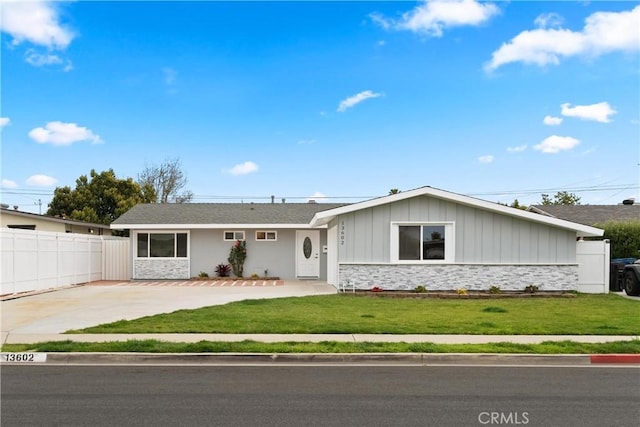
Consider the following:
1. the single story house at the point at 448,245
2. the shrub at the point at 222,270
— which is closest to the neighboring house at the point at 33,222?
the shrub at the point at 222,270

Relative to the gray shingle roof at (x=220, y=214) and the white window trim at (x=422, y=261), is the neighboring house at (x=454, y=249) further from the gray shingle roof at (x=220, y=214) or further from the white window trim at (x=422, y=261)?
the gray shingle roof at (x=220, y=214)

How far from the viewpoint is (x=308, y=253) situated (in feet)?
83.8

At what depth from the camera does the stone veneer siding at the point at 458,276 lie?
749 inches

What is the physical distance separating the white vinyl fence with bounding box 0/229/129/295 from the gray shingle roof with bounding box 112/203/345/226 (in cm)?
175

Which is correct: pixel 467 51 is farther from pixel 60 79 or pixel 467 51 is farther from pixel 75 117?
pixel 75 117

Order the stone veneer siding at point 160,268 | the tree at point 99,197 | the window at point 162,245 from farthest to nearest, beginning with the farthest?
the tree at point 99,197
the window at point 162,245
the stone veneer siding at point 160,268

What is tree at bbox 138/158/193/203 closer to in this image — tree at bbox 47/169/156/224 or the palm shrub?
tree at bbox 47/169/156/224

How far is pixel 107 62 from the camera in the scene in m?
22.8

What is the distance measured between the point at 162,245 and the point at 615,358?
797 inches

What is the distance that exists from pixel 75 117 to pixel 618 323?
26.6 m

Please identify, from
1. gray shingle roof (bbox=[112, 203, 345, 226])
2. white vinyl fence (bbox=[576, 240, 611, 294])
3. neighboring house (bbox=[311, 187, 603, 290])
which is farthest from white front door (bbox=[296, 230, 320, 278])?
white vinyl fence (bbox=[576, 240, 611, 294])

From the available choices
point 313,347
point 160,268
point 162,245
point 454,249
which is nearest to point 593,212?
point 454,249

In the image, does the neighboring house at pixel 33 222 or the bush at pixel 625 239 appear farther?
the bush at pixel 625 239

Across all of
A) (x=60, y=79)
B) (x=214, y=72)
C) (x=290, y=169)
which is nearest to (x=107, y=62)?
(x=60, y=79)
